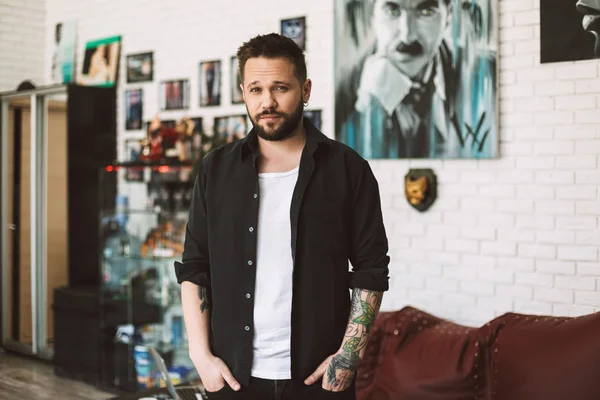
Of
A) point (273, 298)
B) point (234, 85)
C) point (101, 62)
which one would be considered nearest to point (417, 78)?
point (234, 85)

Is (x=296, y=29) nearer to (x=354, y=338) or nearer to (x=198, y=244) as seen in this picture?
(x=198, y=244)

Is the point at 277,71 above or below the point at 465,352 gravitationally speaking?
above

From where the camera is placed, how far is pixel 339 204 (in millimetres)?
2033

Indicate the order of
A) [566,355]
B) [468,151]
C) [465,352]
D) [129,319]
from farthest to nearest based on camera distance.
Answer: [129,319] → [468,151] → [465,352] → [566,355]

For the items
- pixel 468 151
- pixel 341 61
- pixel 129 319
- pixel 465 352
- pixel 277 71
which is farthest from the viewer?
pixel 129 319

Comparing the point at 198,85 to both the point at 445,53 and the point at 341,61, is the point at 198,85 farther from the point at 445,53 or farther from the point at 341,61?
the point at 445,53

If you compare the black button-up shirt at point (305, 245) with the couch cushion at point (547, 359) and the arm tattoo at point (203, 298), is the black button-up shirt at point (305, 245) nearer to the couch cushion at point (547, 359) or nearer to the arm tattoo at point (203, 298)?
the arm tattoo at point (203, 298)

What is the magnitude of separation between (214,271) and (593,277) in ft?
7.04

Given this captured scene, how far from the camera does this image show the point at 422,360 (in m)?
3.43

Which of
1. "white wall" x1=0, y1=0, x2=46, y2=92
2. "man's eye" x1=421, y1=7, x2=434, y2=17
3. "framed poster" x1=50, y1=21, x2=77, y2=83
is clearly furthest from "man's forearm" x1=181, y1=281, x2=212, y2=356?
"white wall" x1=0, y1=0, x2=46, y2=92

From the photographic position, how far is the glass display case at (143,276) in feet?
16.6

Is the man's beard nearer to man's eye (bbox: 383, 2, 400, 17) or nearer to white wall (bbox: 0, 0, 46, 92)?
man's eye (bbox: 383, 2, 400, 17)

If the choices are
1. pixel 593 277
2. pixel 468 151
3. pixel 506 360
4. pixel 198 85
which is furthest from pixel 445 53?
pixel 198 85

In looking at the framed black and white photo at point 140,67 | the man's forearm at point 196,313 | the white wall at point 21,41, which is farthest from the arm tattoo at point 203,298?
the white wall at point 21,41
